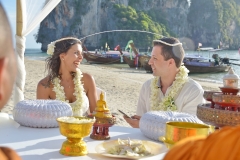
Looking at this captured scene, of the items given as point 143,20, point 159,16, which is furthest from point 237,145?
point 159,16

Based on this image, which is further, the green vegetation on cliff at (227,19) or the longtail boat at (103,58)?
the green vegetation on cliff at (227,19)

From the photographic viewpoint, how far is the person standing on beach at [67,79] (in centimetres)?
343

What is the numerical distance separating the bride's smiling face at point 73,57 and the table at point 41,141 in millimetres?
1517

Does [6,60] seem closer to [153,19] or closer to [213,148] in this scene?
[213,148]

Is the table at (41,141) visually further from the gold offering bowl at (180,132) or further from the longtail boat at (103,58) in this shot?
the longtail boat at (103,58)

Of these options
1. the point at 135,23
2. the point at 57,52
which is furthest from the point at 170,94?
the point at 135,23

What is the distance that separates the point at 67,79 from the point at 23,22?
827 mm

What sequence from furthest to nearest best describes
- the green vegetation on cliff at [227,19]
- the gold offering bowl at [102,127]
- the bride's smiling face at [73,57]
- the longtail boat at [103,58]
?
1. the green vegetation on cliff at [227,19]
2. the longtail boat at [103,58]
3. the bride's smiling face at [73,57]
4. the gold offering bowl at [102,127]

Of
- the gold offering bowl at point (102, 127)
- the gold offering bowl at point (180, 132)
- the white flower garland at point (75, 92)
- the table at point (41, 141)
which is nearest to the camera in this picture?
the gold offering bowl at point (180, 132)

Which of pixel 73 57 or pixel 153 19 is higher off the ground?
pixel 153 19

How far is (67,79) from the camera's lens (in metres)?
3.67

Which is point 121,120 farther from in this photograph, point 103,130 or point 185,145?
point 185,145

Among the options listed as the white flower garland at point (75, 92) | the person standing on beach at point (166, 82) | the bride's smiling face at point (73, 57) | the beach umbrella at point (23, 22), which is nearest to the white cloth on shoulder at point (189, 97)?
the person standing on beach at point (166, 82)

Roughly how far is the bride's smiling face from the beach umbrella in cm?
49
